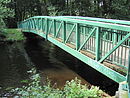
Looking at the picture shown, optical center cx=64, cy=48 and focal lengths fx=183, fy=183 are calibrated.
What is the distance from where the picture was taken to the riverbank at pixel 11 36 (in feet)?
62.6

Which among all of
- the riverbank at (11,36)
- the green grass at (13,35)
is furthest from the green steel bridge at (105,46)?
the green grass at (13,35)

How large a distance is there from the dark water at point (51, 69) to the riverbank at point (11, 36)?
162 inches

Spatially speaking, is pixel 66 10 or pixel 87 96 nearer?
pixel 87 96

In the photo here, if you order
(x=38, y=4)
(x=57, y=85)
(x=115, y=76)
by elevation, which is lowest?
(x=57, y=85)

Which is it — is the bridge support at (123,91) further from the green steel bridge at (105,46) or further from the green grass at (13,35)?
the green grass at (13,35)

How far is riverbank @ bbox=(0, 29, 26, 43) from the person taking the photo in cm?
1908

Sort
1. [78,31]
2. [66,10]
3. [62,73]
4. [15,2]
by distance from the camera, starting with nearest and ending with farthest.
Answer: [78,31] < [62,73] < [66,10] < [15,2]

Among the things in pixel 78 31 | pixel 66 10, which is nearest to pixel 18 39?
pixel 66 10

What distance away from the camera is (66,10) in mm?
23297

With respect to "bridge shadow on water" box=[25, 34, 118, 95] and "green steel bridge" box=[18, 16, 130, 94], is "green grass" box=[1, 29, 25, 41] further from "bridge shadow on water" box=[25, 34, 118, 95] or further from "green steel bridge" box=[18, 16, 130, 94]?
"green steel bridge" box=[18, 16, 130, 94]

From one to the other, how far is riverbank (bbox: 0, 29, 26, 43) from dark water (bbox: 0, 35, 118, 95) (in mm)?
4113

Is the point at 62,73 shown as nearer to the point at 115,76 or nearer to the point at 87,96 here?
the point at 87,96

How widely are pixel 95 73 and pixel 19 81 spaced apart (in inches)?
156

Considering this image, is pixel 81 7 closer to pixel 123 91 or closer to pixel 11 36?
pixel 11 36
